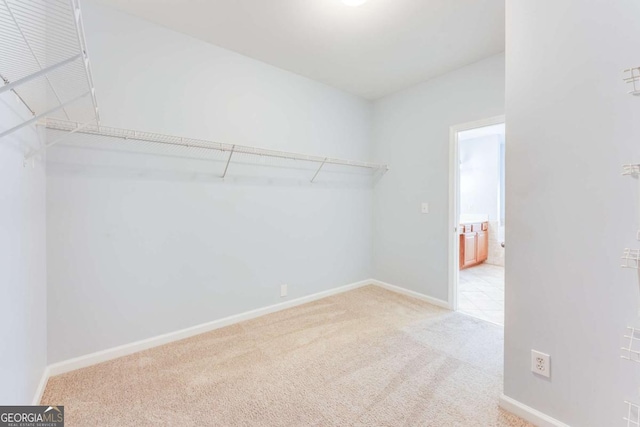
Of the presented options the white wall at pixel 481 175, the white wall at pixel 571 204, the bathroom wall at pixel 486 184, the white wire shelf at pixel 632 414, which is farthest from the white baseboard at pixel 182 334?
the white wall at pixel 481 175

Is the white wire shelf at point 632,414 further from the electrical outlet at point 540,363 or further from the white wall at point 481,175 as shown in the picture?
the white wall at point 481,175

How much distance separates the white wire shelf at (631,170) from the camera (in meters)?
1.04

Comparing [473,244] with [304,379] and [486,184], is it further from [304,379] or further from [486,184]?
[304,379]

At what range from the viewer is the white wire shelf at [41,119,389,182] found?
5.83 feet

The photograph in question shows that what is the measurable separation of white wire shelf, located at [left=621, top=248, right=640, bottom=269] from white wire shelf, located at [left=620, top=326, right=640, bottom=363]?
0.26 meters

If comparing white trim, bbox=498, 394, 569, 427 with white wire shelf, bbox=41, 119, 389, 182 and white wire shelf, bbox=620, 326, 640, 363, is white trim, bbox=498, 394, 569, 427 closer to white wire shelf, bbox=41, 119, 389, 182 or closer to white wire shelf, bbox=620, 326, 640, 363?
white wire shelf, bbox=620, 326, 640, 363

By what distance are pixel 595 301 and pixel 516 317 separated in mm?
359

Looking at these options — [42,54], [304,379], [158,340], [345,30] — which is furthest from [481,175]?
[42,54]

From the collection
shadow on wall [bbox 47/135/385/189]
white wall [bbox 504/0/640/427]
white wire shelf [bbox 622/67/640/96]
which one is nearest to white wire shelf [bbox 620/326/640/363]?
white wall [bbox 504/0/640/427]

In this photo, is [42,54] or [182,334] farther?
[182,334]

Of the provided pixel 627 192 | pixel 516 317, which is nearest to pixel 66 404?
pixel 516 317

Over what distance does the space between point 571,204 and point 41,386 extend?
313cm

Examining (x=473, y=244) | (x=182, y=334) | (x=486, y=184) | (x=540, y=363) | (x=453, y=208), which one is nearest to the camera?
(x=540, y=363)

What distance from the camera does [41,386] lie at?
5.26ft
